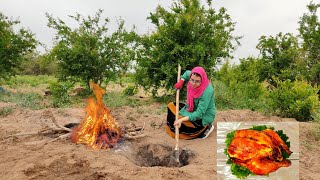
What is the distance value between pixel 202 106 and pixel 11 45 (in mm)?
10534

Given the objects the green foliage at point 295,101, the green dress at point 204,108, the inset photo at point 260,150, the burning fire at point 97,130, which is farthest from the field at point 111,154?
the inset photo at point 260,150

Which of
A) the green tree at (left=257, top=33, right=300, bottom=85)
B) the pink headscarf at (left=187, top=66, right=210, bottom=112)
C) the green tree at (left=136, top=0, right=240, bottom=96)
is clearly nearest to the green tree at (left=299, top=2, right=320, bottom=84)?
the green tree at (left=257, top=33, right=300, bottom=85)

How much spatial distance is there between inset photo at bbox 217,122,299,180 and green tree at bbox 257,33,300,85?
562 inches

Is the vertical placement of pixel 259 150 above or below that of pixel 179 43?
below

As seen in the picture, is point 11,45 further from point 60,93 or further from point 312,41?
point 312,41

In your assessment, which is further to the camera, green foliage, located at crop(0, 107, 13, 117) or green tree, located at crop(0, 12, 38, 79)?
green tree, located at crop(0, 12, 38, 79)

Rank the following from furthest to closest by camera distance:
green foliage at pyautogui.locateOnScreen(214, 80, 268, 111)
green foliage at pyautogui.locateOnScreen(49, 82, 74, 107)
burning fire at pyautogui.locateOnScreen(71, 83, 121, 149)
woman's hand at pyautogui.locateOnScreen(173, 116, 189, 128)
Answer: green foliage at pyautogui.locateOnScreen(49, 82, 74, 107) < green foliage at pyautogui.locateOnScreen(214, 80, 268, 111) < burning fire at pyautogui.locateOnScreen(71, 83, 121, 149) < woman's hand at pyautogui.locateOnScreen(173, 116, 189, 128)

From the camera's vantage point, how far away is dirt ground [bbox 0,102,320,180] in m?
4.52

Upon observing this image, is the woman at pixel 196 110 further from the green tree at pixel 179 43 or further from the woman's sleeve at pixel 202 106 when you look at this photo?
the green tree at pixel 179 43

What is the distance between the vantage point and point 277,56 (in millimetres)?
15688

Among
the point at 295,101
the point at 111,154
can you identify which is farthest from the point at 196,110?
the point at 295,101

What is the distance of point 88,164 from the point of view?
191 inches

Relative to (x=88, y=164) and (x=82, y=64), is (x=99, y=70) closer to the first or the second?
(x=82, y=64)

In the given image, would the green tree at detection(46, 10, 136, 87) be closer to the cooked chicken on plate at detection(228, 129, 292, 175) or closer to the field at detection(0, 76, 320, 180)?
the field at detection(0, 76, 320, 180)
